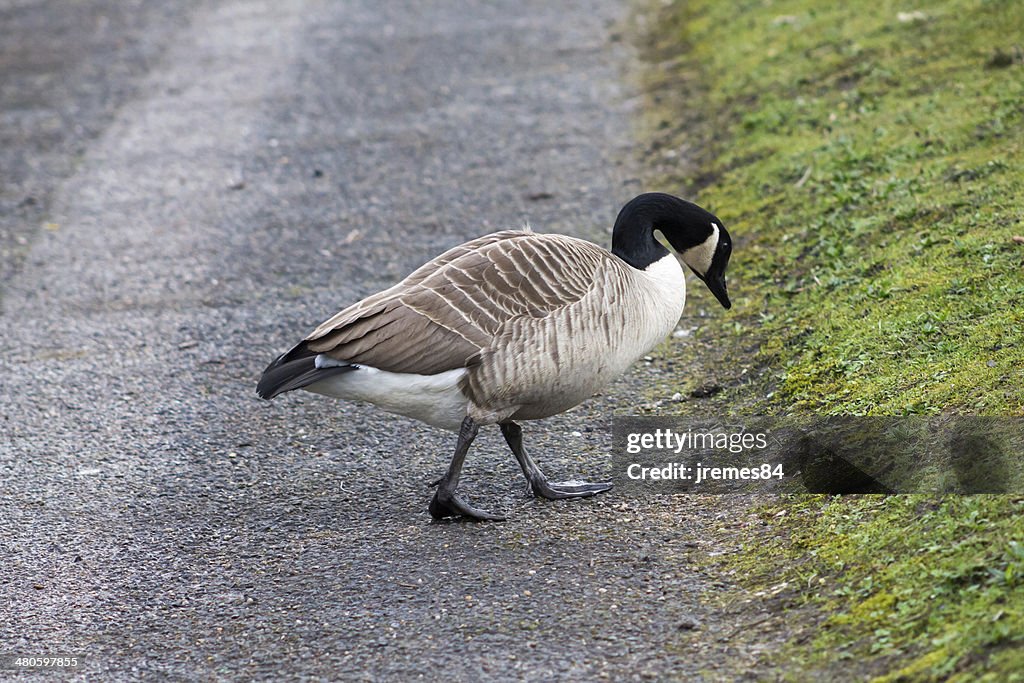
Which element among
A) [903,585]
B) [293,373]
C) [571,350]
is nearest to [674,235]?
[571,350]

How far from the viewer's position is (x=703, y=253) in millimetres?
5816

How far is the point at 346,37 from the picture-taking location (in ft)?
44.9

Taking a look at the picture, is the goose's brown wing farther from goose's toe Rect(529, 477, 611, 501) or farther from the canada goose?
goose's toe Rect(529, 477, 611, 501)

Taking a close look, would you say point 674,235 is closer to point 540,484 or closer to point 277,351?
point 540,484

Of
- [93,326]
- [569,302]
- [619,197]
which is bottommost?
[93,326]

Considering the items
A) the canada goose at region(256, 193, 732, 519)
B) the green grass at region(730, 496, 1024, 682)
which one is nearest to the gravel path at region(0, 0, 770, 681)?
the green grass at region(730, 496, 1024, 682)

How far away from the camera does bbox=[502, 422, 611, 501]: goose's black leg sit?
5.20 m

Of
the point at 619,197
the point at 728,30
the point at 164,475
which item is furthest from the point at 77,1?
the point at 164,475

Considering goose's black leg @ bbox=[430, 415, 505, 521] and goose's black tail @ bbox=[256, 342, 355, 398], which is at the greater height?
goose's black tail @ bbox=[256, 342, 355, 398]

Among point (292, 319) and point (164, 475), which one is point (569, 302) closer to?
point (164, 475)

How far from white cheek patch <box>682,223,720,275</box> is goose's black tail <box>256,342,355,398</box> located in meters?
1.91

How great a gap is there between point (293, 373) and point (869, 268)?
331 centimetres

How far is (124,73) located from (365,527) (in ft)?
30.5

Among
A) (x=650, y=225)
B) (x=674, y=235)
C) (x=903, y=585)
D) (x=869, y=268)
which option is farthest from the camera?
(x=869, y=268)
